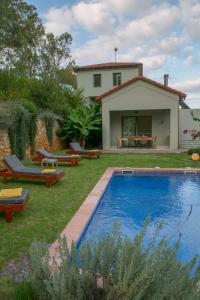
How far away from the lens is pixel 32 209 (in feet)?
26.5

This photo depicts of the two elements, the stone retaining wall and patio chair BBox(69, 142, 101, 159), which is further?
patio chair BBox(69, 142, 101, 159)

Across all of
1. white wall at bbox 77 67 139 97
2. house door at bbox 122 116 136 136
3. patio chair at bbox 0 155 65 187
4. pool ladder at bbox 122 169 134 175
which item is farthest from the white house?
patio chair at bbox 0 155 65 187

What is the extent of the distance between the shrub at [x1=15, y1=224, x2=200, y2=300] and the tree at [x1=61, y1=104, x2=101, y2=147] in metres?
19.5

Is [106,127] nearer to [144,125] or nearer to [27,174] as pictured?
[144,125]

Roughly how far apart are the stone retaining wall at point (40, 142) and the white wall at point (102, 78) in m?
17.0

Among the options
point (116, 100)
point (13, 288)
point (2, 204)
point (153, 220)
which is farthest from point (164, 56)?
point (13, 288)

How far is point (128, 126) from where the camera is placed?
26984mm

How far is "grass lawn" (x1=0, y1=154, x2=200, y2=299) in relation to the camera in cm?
548

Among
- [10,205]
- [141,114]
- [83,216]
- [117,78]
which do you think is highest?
[117,78]

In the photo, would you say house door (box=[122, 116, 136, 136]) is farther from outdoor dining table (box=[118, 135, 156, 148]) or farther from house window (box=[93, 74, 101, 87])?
house window (box=[93, 74, 101, 87])

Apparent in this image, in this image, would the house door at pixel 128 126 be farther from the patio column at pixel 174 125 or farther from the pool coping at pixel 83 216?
the pool coping at pixel 83 216

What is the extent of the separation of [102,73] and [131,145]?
58.1ft

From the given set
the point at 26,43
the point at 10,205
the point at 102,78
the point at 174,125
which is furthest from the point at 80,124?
the point at 102,78

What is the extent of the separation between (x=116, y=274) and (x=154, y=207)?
6808 millimetres
